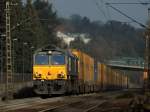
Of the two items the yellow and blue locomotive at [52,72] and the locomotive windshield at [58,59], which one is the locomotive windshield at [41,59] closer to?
the yellow and blue locomotive at [52,72]

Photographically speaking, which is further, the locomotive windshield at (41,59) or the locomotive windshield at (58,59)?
the locomotive windshield at (41,59)

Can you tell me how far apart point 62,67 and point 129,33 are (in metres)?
117

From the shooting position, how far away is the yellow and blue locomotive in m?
42.7

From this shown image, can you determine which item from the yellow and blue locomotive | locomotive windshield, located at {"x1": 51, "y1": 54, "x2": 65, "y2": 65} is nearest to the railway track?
the yellow and blue locomotive

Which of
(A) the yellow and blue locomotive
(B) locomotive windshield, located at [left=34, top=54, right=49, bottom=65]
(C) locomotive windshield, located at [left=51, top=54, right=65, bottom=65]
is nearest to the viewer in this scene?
(A) the yellow and blue locomotive

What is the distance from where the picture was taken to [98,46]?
509 ft

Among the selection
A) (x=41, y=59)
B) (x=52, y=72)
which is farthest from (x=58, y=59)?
(x=41, y=59)

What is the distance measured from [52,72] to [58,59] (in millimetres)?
1235

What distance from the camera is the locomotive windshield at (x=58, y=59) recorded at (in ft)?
143

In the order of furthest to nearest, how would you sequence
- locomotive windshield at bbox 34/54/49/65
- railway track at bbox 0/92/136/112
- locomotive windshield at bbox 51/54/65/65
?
locomotive windshield at bbox 34/54/49/65, locomotive windshield at bbox 51/54/65/65, railway track at bbox 0/92/136/112

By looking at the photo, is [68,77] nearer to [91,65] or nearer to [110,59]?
[91,65]

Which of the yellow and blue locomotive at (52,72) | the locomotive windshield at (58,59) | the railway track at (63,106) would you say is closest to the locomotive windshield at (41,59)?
the yellow and blue locomotive at (52,72)

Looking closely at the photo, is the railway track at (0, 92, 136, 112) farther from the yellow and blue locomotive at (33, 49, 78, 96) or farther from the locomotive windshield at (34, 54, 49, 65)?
the locomotive windshield at (34, 54, 49, 65)

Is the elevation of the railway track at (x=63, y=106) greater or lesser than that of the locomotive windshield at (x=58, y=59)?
lesser
